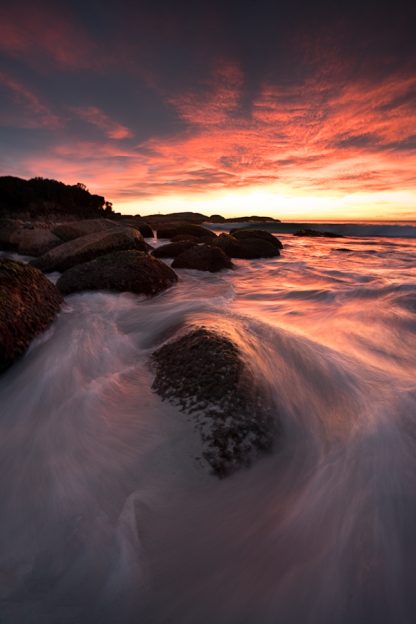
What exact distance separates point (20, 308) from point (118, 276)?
6.33 feet

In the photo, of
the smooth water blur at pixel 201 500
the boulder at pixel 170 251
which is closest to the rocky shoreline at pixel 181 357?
the smooth water blur at pixel 201 500

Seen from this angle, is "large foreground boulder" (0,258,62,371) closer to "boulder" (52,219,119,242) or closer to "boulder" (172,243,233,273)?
"boulder" (172,243,233,273)

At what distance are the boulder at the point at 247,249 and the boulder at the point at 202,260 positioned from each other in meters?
3.01

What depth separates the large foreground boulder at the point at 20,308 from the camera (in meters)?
2.43

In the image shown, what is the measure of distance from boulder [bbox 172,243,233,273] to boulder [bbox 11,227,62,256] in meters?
4.40

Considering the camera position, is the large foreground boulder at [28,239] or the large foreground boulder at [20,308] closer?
the large foreground boulder at [20,308]

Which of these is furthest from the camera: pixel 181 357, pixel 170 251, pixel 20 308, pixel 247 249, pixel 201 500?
pixel 247 249

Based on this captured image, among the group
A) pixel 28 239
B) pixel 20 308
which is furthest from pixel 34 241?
pixel 20 308

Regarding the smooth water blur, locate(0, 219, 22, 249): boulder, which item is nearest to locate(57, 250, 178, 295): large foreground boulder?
the smooth water blur

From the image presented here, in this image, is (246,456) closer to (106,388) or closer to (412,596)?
(412,596)

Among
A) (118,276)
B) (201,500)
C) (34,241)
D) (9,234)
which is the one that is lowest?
(201,500)

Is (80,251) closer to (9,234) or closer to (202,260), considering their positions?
(202,260)

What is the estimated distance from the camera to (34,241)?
889 cm

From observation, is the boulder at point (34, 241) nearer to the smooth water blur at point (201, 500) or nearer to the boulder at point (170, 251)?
the boulder at point (170, 251)
